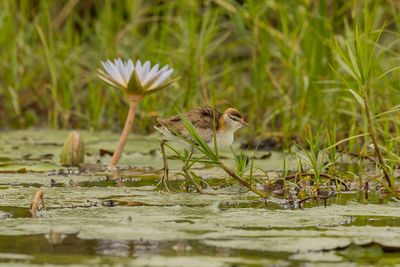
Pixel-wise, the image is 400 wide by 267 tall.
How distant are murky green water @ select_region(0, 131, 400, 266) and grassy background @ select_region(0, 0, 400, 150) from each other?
1563 millimetres

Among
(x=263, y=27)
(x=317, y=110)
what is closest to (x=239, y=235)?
(x=317, y=110)

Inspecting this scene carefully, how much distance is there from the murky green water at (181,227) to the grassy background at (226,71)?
1563 mm

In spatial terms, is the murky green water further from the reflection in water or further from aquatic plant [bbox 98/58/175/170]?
aquatic plant [bbox 98/58/175/170]

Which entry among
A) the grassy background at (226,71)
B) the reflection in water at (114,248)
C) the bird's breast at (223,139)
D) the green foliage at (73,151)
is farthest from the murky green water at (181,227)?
the grassy background at (226,71)

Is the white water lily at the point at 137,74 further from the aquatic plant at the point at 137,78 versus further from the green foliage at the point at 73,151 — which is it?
the green foliage at the point at 73,151

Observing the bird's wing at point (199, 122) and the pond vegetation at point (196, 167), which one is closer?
the pond vegetation at point (196, 167)

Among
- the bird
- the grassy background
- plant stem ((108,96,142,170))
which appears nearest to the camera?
the bird

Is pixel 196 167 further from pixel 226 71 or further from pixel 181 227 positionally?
pixel 181 227

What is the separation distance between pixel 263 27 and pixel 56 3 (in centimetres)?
494

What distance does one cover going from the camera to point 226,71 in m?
7.39

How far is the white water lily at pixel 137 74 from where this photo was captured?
485 cm

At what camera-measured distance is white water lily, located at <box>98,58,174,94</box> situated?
4.85 m

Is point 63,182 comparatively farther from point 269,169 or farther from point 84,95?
point 84,95

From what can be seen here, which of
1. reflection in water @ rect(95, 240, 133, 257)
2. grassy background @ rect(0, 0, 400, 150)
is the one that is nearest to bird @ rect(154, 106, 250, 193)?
grassy background @ rect(0, 0, 400, 150)
